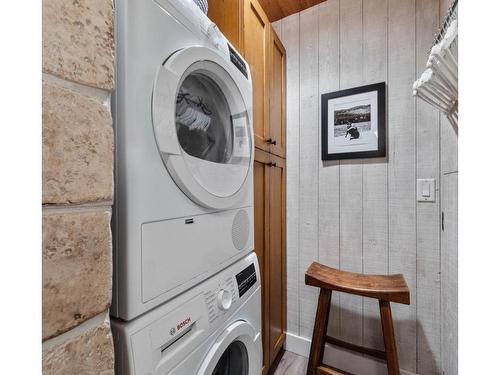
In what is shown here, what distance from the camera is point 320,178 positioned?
60.6 inches

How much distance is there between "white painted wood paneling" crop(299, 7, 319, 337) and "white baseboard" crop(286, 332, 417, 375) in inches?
4.0

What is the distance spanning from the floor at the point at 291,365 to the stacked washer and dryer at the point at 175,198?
2.49 ft

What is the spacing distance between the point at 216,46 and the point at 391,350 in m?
1.40

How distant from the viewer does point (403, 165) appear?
4.33 ft

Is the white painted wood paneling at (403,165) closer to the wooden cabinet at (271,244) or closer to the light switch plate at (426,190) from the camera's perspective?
the light switch plate at (426,190)

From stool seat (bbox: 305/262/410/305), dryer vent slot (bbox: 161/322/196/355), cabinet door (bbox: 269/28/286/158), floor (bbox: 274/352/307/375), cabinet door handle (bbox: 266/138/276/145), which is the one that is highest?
cabinet door (bbox: 269/28/286/158)

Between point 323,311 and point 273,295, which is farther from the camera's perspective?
point 273,295

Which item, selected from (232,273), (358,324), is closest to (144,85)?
(232,273)

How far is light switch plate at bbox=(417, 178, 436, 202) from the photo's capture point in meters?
1.24

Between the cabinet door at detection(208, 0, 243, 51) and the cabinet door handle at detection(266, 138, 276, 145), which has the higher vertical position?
the cabinet door at detection(208, 0, 243, 51)

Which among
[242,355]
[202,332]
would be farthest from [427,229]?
[202,332]

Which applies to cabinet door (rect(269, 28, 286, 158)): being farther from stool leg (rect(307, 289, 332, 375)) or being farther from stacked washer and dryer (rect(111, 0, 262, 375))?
stool leg (rect(307, 289, 332, 375))

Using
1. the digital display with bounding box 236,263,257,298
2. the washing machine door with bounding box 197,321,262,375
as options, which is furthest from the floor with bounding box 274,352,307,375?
the digital display with bounding box 236,263,257,298

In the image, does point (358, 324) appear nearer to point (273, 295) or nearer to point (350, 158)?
point (273, 295)
